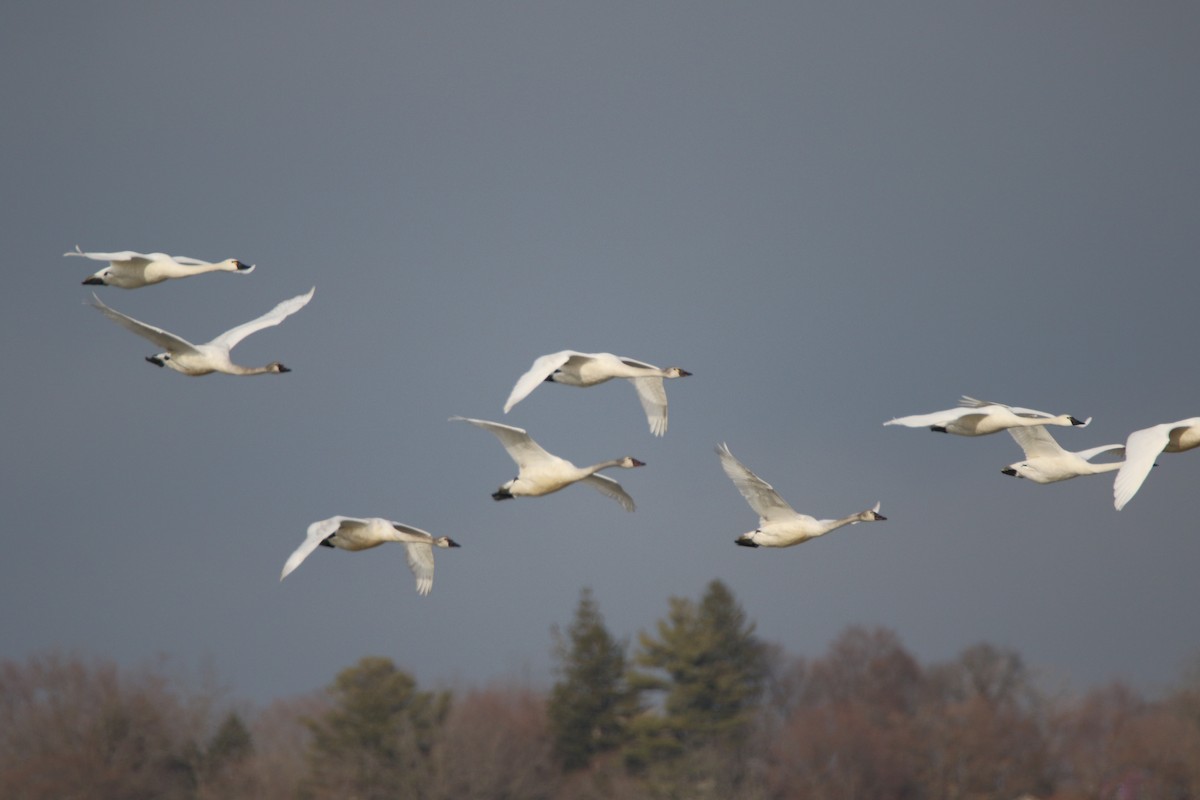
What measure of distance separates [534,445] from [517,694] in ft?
240

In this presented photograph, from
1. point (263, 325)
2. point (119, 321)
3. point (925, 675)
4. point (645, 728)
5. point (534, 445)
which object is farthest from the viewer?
point (925, 675)

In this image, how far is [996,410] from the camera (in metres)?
23.2

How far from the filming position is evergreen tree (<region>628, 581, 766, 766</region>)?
244 ft

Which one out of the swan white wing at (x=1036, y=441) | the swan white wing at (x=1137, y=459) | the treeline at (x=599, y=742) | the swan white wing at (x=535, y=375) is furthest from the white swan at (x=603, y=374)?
the treeline at (x=599, y=742)

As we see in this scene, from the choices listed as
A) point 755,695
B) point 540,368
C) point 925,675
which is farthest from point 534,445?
point 925,675

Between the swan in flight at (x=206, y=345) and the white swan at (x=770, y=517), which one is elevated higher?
the swan in flight at (x=206, y=345)

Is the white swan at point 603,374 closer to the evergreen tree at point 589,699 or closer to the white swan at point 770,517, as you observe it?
the white swan at point 770,517

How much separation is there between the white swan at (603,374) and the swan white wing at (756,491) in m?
2.54

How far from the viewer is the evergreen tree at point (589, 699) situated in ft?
243

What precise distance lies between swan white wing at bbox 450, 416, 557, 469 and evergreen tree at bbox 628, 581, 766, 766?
174 feet

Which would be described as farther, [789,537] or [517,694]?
[517,694]

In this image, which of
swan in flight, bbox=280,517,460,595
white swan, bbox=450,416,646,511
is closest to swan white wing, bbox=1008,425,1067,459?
white swan, bbox=450,416,646,511

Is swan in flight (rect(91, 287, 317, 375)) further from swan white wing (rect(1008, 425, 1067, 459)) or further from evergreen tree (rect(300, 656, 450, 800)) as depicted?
evergreen tree (rect(300, 656, 450, 800))

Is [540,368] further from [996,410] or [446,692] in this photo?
[446,692]
